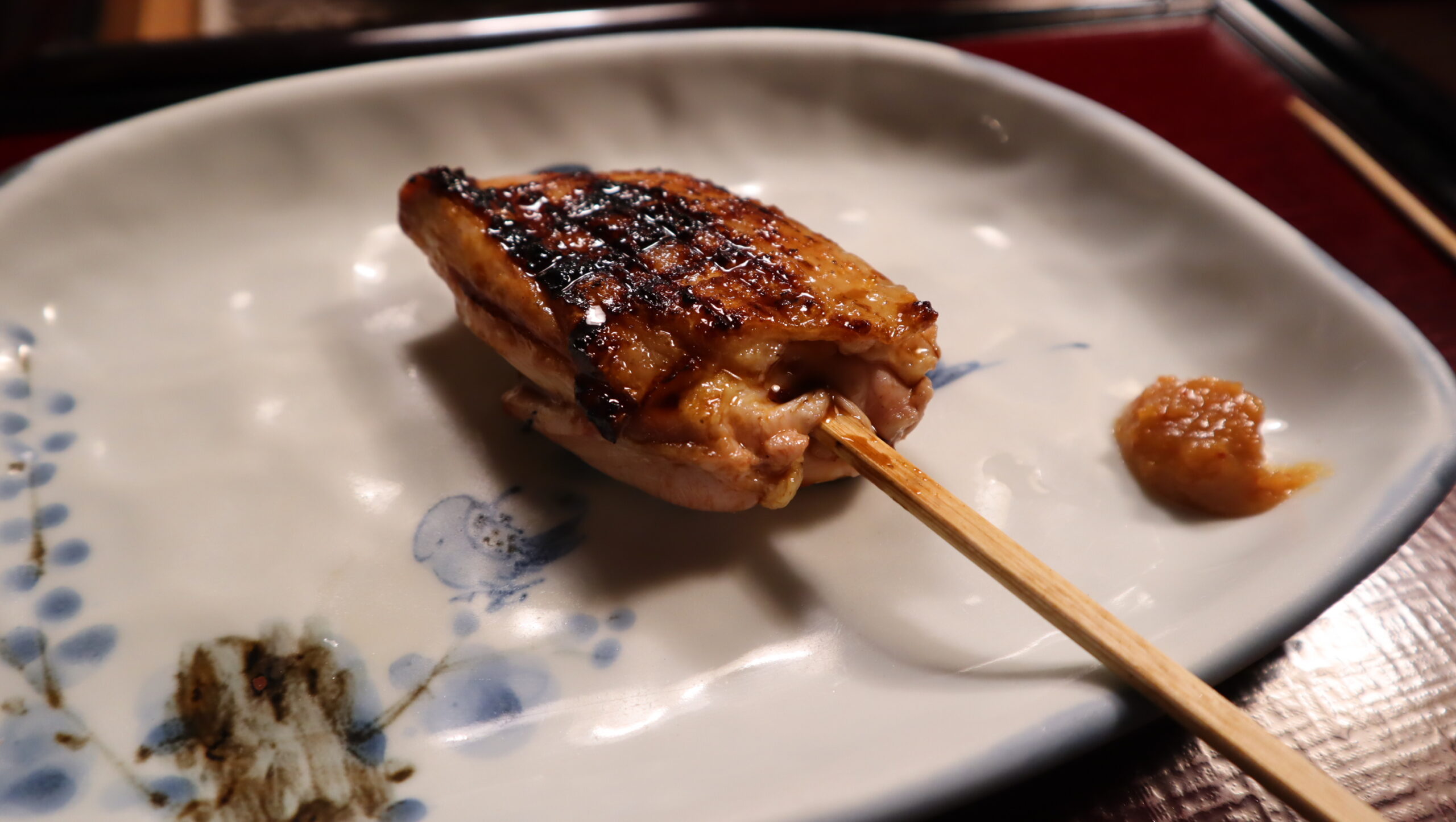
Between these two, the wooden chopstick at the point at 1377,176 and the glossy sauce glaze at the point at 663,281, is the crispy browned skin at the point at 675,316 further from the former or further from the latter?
the wooden chopstick at the point at 1377,176

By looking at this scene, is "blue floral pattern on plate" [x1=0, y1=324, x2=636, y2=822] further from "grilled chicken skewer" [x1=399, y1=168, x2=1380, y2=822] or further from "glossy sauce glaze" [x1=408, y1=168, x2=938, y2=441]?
"glossy sauce glaze" [x1=408, y1=168, x2=938, y2=441]

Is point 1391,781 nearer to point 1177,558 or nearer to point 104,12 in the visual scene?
point 1177,558

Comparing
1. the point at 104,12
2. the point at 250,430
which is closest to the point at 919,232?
the point at 250,430

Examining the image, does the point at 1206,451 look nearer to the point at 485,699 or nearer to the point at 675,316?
the point at 675,316

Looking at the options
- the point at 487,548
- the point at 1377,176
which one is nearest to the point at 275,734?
the point at 487,548

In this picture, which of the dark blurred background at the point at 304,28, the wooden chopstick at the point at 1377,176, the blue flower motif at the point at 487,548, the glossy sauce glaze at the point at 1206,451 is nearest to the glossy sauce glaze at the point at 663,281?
the blue flower motif at the point at 487,548

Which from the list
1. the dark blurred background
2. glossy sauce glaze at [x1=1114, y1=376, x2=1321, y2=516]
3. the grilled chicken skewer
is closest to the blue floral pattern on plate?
the grilled chicken skewer
